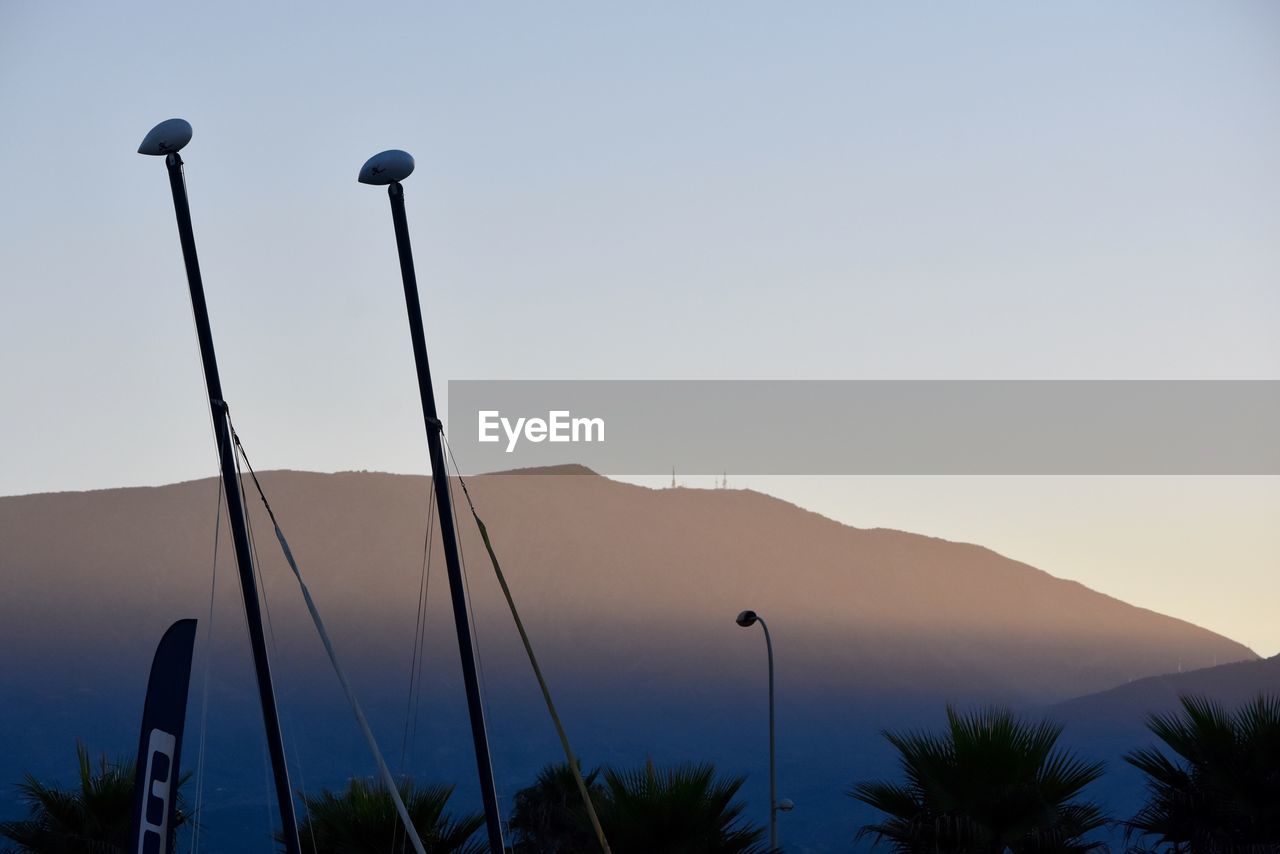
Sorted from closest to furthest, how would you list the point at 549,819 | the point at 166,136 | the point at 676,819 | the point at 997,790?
1. the point at 997,790
2. the point at 676,819
3. the point at 166,136
4. the point at 549,819

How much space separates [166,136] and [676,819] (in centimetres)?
1155

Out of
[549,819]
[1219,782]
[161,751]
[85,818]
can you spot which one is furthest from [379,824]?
[549,819]

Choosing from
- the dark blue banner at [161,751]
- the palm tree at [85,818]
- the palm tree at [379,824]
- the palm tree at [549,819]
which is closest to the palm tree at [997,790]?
the palm tree at [379,824]

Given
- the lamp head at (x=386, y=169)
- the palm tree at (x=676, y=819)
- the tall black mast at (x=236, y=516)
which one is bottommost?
the palm tree at (x=676, y=819)

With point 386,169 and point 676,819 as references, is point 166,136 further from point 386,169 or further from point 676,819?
point 676,819

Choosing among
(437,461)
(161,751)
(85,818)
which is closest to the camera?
(161,751)

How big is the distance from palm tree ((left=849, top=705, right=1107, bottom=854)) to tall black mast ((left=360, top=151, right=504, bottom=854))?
26.5 ft

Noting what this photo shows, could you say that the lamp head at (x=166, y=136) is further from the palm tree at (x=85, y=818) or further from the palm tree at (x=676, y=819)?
the palm tree at (x=676, y=819)

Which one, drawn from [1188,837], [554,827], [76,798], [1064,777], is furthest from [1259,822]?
[554,827]

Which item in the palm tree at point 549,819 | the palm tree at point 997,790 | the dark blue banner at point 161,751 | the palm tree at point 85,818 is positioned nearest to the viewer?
the dark blue banner at point 161,751

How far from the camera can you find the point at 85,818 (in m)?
23.0

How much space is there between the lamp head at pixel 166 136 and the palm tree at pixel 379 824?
363 inches

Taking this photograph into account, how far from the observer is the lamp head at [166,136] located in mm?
21422

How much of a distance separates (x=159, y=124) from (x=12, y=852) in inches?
448
